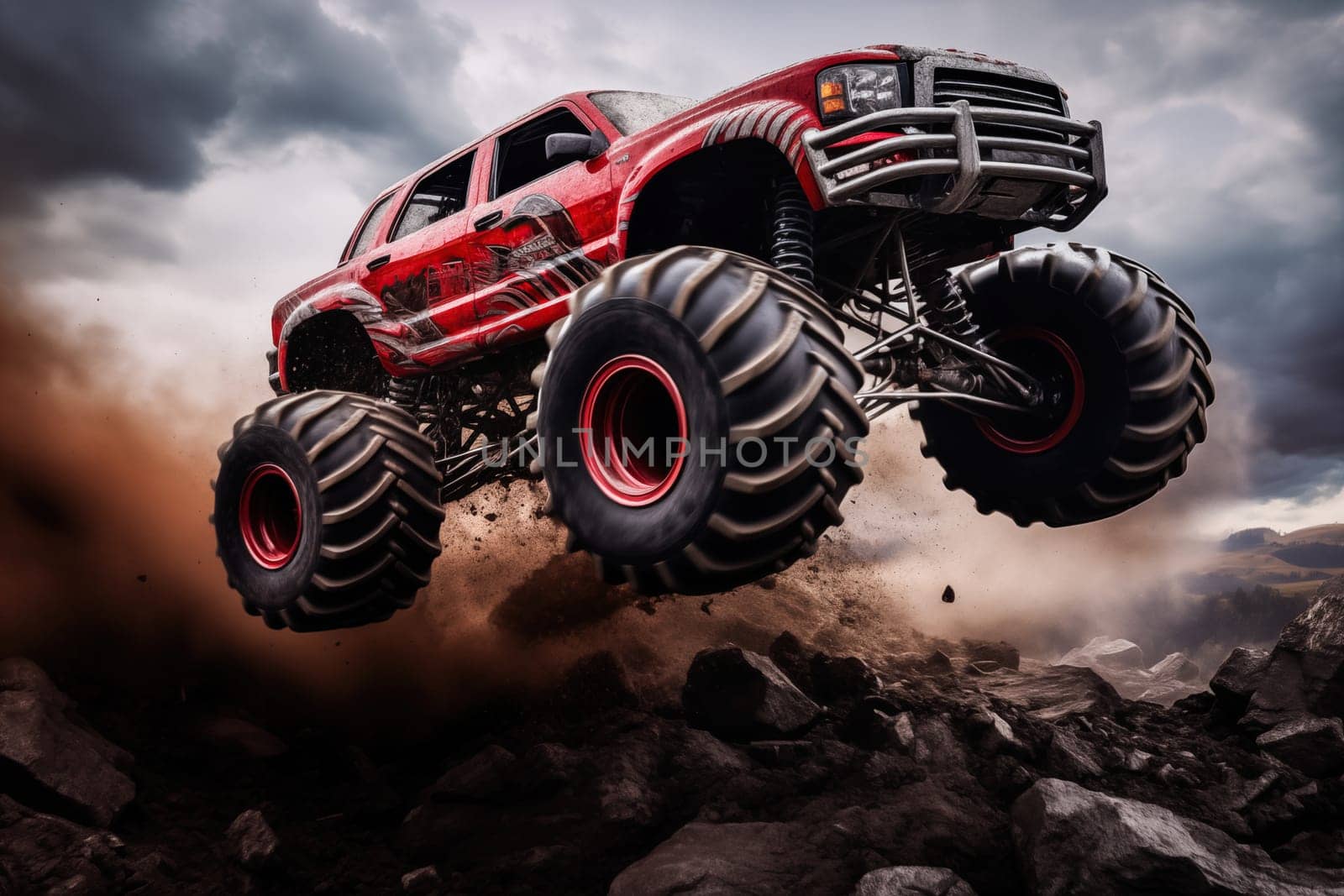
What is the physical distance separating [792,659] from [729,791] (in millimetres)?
1710

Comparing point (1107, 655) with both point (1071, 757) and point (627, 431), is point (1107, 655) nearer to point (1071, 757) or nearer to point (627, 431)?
point (1071, 757)

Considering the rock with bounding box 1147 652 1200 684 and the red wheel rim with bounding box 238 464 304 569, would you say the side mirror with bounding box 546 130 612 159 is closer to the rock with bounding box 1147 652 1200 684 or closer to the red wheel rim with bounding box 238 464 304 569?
the red wheel rim with bounding box 238 464 304 569

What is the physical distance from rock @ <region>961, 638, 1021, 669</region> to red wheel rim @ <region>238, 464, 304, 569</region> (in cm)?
491

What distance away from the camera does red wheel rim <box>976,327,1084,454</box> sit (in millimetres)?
4285

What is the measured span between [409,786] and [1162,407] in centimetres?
401

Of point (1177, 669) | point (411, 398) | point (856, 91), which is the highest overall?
point (856, 91)

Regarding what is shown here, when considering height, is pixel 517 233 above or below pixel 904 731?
above

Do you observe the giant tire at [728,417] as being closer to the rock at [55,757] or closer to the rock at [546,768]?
the rock at [546,768]

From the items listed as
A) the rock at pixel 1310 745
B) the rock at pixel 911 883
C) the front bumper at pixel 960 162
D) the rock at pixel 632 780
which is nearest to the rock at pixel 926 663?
the rock at pixel 1310 745

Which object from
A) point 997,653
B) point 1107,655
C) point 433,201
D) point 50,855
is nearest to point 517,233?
point 433,201

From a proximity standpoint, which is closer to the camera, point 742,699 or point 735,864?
point 735,864

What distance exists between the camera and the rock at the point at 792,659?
5.18m

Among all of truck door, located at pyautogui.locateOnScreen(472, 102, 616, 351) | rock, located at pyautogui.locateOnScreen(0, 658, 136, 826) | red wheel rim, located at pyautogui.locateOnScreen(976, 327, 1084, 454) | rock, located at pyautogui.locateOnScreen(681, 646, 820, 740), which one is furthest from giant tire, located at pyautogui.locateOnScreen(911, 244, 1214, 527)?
rock, located at pyautogui.locateOnScreen(0, 658, 136, 826)

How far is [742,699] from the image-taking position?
14.4 ft
